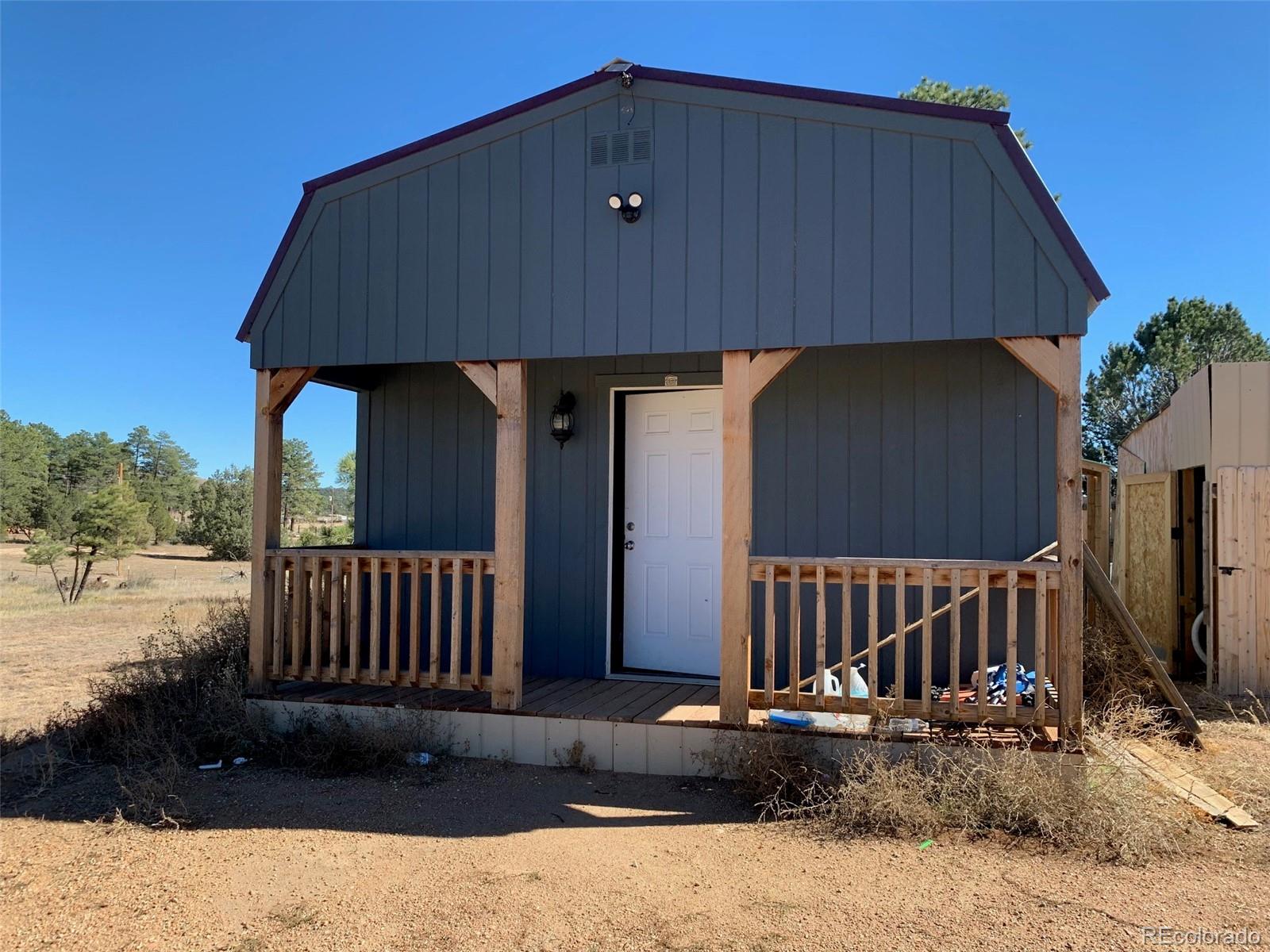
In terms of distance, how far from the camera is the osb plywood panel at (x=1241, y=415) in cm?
698

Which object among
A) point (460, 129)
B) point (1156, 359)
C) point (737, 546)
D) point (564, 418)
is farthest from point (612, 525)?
point (1156, 359)

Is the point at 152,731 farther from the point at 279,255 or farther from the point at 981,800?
the point at 981,800

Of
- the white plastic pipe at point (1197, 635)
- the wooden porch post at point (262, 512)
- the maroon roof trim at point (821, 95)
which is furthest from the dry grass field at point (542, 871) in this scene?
the maroon roof trim at point (821, 95)

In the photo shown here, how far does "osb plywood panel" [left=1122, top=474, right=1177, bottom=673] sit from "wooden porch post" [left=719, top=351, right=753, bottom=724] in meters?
5.30

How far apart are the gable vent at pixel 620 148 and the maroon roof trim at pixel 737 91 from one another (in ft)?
1.00

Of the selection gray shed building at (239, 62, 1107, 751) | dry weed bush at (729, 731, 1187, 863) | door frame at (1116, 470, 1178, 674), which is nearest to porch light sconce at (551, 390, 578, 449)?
gray shed building at (239, 62, 1107, 751)

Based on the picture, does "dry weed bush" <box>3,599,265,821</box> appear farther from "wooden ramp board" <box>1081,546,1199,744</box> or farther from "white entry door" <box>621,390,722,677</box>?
"wooden ramp board" <box>1081,546,1199,744</box>

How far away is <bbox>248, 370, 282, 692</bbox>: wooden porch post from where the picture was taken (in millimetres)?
5293

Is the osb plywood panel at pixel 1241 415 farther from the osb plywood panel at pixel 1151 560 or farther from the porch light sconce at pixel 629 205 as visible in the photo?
the porch light sconce at pixel 629 205

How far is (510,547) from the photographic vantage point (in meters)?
4.80

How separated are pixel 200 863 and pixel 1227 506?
7.67 metres

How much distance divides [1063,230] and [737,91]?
184cm

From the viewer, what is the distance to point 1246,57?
10.5 metres

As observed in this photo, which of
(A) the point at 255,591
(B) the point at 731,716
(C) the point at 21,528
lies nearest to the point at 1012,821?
(B) the point at 731,716
